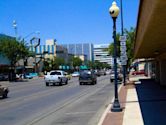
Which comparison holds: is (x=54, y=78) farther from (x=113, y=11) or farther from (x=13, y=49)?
(x=113, y=11)

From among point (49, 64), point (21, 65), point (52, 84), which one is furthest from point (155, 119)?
point (49, 64)

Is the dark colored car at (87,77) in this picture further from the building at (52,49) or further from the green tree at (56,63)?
the building at (52,49)

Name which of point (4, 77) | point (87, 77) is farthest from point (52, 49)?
point (87, 77)

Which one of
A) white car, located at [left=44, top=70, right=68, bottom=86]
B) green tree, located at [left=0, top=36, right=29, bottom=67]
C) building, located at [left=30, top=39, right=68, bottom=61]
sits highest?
building, located at [left=30, top=39, right=68, bottom=61]

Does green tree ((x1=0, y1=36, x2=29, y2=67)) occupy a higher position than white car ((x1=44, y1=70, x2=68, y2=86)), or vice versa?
green tree ((x1=0, y1=36, x2=29, y2=67))

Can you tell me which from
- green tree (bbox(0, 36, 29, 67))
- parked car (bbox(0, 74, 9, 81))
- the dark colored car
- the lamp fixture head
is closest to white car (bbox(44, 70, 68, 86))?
the dark colored car

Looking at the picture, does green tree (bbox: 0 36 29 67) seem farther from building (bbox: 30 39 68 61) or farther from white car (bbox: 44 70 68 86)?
building (bbox: 30 39 68 61)

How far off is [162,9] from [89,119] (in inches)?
310

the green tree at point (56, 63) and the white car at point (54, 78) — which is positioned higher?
the green tree at point (56, 63)

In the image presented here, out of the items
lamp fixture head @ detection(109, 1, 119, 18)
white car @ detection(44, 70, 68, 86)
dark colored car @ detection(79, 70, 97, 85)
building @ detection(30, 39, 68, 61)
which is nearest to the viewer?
lamp fixture head @ detection(109, 1, 119, 18)

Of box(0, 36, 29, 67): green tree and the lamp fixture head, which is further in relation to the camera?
box(0, 36, 29, 67): green tree

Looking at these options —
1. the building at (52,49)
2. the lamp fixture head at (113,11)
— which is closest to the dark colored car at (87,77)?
the lamp fixture head at (113,11)

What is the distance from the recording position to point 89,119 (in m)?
15.8

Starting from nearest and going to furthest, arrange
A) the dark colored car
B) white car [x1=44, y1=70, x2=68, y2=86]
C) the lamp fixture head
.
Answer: the lamp fixture head < white car [x1=44, y1=70, x2=68, y2=86] < the dark colored car
